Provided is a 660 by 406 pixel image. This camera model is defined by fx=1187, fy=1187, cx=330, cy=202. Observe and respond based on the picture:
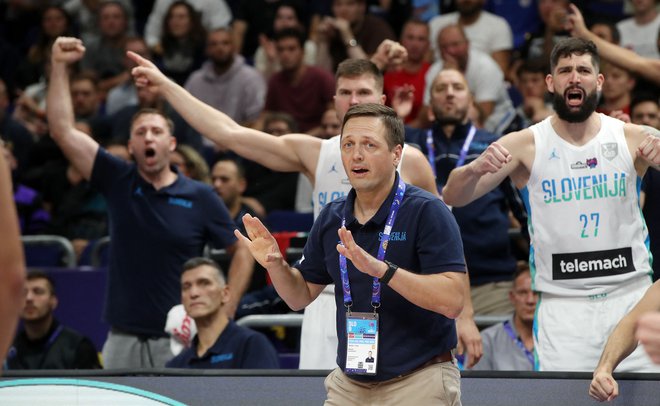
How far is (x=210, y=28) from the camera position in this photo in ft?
42.9

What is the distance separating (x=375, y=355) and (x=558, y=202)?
1933mm

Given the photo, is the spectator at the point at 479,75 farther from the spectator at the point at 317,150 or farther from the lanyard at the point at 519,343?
the spectator at the point at 317,150

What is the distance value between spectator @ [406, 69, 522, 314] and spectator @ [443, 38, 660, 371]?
1637mm

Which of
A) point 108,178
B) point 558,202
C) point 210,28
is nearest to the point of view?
point 558,202

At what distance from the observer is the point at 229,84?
11922 millimetres

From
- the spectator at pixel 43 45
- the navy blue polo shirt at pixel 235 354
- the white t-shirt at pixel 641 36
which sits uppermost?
the spectator at pixel 43 45

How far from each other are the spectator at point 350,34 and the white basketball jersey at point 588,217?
226 inches

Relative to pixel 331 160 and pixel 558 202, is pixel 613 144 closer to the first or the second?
pixel 558 202

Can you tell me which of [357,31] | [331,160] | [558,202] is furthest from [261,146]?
[357,31]

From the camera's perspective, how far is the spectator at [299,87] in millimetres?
11406

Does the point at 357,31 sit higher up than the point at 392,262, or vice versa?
the point at 357,31

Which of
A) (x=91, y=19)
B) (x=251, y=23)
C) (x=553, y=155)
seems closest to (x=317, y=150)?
(x=553, y=155)

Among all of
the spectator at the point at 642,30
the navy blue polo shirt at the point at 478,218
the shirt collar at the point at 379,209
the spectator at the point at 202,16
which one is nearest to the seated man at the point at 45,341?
the navy blue polo shirt at the point at 478,218

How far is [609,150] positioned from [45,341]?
421 cm
